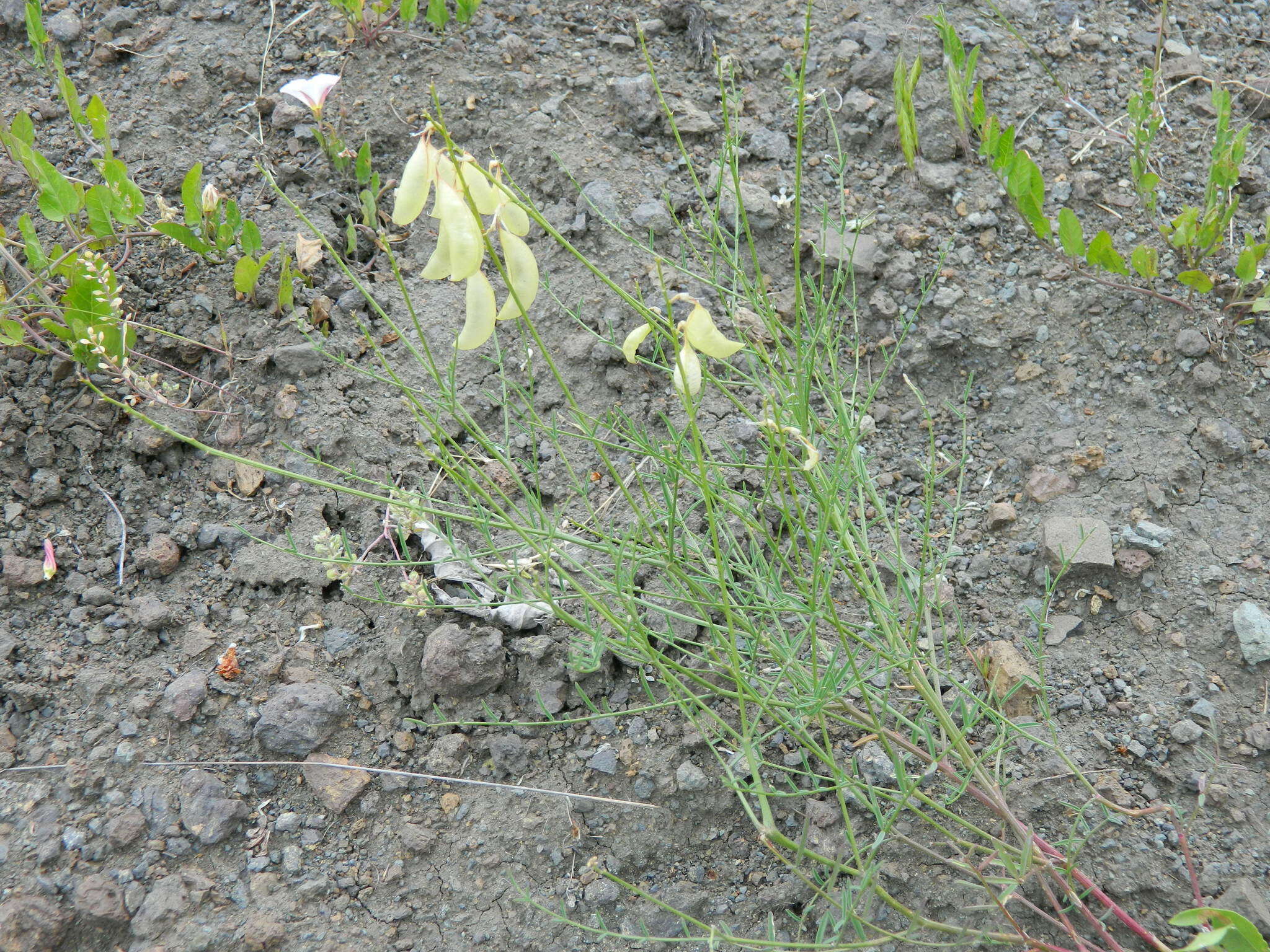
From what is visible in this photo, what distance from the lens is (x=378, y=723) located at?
191 cm

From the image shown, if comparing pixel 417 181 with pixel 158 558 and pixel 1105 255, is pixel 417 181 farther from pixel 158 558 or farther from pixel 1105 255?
pixel 1105 255

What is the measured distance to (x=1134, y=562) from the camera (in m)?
1.94

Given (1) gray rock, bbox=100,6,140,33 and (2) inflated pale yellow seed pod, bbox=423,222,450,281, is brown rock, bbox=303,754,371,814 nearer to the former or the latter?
(2) inflated pale yellow seed pod, bbox=423,222,450,281

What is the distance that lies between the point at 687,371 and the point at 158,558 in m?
1.39

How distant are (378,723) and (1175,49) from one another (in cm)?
273

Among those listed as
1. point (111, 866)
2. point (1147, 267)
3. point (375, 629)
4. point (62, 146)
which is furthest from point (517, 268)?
point (62, 146)

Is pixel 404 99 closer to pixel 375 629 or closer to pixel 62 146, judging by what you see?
pixel 62 146

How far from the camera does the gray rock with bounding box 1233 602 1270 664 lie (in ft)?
5.87

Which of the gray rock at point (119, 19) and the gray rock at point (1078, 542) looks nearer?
the gray rock at point (1078, 542)

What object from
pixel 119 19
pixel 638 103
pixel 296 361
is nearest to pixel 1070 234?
pixel 638 103

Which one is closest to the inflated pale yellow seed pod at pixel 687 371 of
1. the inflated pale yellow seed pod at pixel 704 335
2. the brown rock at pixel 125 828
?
the inflated pale yellow seed pod at pixel 704 335

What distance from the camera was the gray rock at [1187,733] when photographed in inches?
68.2

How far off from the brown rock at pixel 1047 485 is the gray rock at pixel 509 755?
3.94 feet

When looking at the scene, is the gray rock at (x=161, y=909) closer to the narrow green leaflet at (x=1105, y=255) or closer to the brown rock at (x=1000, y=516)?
the brown rock at (x=1000, y=516)
